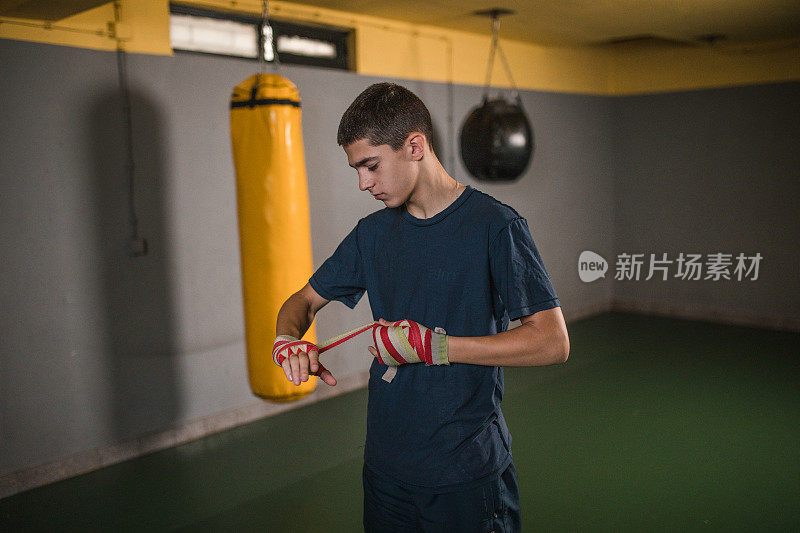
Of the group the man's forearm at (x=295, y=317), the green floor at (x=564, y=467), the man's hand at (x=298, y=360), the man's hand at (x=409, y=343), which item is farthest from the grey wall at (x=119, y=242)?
the man's hand at (x=409, y=343)

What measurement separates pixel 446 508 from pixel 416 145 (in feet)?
2.52

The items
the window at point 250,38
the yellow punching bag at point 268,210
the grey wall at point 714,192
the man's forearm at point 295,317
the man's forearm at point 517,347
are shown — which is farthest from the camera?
the grey wall at point 714,192

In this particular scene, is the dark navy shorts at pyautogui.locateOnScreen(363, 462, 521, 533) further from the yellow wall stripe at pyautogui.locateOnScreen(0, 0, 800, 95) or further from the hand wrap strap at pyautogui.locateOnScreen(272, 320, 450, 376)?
the yellow wall stripe at pyautogui.locateOnScreen(0, 0, 800, 95)

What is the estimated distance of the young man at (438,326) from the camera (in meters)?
1.34

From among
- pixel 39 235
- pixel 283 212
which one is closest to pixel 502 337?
pixel 283 212

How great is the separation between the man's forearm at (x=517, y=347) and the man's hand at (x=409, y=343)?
0.08 feet

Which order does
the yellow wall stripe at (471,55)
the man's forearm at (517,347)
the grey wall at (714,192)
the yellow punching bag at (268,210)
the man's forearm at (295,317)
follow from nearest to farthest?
the man's forearm at (517,347)
the man's forearm at (295,317)
the yellow punching bag at (268,210)
the yellow wall stripe at (471,55)
the grey wall at (714,192)

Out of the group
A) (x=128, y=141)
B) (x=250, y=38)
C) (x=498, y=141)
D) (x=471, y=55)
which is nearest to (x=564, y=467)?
(x=498, y=141)

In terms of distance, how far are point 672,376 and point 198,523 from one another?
324cm

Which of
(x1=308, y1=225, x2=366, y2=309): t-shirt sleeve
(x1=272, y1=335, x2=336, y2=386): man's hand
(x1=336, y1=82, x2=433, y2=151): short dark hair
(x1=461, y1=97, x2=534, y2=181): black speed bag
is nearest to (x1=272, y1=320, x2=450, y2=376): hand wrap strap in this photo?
(x1=272, y1=335, x2=336, y2=386): man's hand

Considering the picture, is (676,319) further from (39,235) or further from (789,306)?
(39,235)

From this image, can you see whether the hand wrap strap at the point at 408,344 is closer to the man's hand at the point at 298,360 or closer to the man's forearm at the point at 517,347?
the man's forearm at the point at 517,347

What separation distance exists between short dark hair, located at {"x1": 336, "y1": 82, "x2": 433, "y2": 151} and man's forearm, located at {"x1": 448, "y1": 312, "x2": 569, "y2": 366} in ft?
1.45

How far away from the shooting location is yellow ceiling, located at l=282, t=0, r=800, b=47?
3.91 m
